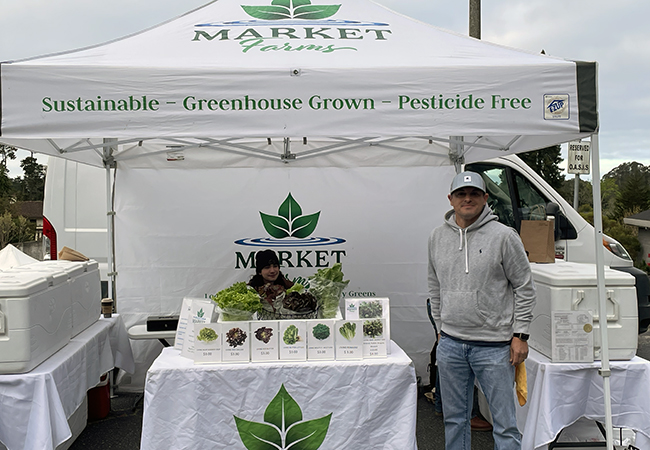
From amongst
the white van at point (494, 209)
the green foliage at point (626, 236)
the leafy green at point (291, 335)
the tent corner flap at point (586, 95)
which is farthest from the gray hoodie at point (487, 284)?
the green foliage at point (626, 236)

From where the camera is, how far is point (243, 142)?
16.0ft

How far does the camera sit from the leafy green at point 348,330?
105 inches

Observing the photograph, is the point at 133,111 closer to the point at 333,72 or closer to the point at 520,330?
the point at 333,72

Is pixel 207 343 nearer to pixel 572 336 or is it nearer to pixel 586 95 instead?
pixel 572 336

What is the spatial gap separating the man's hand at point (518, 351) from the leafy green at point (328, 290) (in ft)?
2.98

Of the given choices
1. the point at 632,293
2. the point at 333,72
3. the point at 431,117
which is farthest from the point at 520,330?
the point at 333,72

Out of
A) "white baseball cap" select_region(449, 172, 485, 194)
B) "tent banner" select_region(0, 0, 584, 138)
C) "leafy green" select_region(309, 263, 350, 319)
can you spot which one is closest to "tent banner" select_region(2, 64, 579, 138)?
"tent banner" select_region(0, 0, 584, 138)

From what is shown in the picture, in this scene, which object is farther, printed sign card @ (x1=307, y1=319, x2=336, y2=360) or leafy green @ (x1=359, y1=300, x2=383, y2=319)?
leafy green @ (x1=359, y1=300, x2=383, y2=319)

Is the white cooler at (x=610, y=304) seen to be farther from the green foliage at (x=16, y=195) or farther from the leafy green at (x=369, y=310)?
the green foliage at (x=16, y=195)

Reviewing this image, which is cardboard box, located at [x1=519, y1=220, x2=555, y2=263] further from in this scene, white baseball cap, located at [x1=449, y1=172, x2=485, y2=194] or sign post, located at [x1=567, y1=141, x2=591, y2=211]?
sign post, located at [x1=567, y1=141, x2=591, y2=211]

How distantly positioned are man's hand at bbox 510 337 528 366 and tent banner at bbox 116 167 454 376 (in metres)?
2.19

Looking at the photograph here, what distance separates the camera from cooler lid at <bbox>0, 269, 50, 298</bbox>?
2.64m

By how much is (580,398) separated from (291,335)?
1.68 meters

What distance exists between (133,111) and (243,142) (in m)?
2.40
